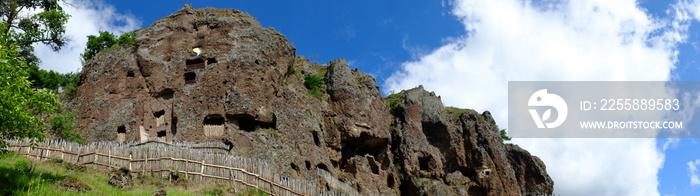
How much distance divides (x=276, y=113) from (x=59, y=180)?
1747 centimetres

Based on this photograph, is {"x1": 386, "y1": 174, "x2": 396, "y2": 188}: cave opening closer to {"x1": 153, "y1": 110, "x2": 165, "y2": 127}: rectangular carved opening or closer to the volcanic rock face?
the volcanic rock face

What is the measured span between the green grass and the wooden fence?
0.52 metres

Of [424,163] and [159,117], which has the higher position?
[159,117]

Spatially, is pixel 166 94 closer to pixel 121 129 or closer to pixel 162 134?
pixel 162 134

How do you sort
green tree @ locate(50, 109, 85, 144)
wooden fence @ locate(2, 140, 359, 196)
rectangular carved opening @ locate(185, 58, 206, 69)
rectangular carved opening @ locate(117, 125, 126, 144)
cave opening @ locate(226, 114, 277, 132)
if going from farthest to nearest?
1. rectangular carved opening @ locate(185, 58, 206, 69)
2. rectangular carved opening @ locate(117, 125, 126, 144)
3. cave opening @ locate(226, 114, 277, 132)
4. green tree @ locate(50, 109, 85, 144)
5. wooden fence @ locate(2, 140, 359, 196)

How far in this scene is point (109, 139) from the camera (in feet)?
120

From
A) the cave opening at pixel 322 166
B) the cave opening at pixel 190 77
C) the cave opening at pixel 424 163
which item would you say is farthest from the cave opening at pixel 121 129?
the cave opening at pixel 424 163

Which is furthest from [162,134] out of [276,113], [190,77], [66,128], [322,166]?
[322,166]

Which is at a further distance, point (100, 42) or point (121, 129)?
point (100, 42)

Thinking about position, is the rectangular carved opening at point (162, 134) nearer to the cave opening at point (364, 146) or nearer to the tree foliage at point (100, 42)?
the tree foliage at point (100, 42)

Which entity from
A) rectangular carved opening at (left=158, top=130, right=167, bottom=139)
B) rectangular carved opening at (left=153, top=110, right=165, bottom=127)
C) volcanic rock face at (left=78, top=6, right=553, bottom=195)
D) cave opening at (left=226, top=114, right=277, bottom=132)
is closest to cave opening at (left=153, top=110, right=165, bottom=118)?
rectangular carved opening at (left=153, top=110, right=165, bottom=127)

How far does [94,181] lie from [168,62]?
16554 mm

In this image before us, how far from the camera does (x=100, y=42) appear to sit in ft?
143

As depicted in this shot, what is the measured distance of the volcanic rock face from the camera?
3725cm
